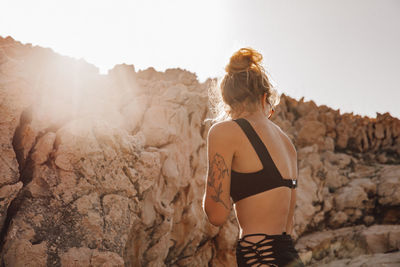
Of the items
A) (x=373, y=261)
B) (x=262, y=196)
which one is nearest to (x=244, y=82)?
(x=262, y=196)

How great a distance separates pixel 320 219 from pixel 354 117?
26.3ft

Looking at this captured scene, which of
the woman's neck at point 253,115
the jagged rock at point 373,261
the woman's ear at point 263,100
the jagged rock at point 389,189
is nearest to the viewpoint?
the woman's neck at point 253,115

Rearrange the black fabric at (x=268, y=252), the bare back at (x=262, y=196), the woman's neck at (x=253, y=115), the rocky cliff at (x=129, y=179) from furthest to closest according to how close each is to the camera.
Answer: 1. the rocky cliff at (x=129, y=179)
2. the woman's neck at (x=253, y=115)
3. the bare back at (x=262, y=196)
4. the black fabric at (x=268, y=252)

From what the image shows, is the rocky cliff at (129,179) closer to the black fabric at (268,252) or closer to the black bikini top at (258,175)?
the black fabric at (268,252)

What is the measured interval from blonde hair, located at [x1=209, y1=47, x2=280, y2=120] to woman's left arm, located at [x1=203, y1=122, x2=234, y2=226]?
1.03 ft

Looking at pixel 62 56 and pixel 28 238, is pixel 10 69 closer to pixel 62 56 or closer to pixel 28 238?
pixel 28 238

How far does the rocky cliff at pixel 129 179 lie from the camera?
3.35 metres

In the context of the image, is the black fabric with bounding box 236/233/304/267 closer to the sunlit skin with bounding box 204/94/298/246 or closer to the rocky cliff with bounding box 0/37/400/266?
the sunlit skin with bounding box 204/94/298/246

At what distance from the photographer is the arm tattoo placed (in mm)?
2088

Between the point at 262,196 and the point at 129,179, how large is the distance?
279 cm

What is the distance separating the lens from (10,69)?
11.5 feet

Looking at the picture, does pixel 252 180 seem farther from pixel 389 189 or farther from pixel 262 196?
pixel 389 189

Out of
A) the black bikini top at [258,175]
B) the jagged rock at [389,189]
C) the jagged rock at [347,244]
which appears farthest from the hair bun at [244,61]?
the jagged rock at [389,189]

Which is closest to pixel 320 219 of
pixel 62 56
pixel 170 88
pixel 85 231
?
pixel 170 88
